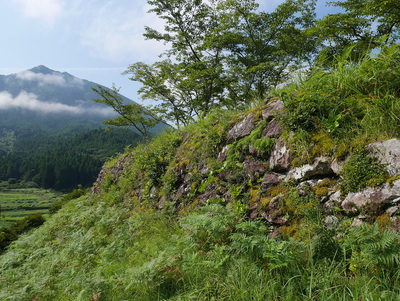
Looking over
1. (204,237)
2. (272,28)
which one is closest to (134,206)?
(204,237)

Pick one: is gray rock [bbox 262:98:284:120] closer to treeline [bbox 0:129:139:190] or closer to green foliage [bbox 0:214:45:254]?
green foliage [bbox 0:214:45:254]

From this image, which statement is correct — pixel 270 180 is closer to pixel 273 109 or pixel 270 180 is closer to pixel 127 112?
pixel 273 109

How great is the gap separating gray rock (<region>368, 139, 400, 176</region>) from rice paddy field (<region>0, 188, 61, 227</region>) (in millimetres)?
74042

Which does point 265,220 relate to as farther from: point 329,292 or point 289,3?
point 289,3

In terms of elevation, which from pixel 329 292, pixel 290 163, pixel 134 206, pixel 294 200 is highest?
pixel 290 163

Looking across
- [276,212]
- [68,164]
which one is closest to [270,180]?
[276,212]

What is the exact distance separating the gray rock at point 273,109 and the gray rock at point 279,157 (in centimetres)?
59

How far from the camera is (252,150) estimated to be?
14.5ft

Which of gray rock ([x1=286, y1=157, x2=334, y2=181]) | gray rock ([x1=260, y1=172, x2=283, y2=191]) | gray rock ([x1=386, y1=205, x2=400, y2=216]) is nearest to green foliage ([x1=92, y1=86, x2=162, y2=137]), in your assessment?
gray rock ([x1=260, y1=172, x2=283, y2=191])

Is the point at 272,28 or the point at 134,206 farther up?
the point at 272,28

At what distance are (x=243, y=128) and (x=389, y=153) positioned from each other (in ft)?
8.58

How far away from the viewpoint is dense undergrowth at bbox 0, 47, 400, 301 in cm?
217

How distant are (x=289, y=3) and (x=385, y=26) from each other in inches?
189

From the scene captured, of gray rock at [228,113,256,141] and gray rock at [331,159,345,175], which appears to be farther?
gray rock at [228,113,256,141]
